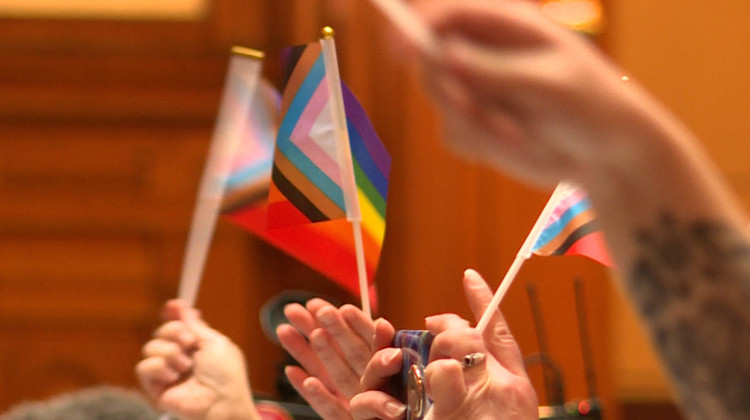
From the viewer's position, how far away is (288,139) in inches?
31.8

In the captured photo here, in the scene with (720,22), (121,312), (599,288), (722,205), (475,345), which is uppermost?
(720,22)

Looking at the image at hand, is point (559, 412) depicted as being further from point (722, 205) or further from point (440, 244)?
point (440, 244)

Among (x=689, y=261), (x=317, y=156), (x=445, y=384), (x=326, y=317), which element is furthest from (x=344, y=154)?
(x=689, y=261)

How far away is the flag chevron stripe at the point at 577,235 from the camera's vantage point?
0.69m

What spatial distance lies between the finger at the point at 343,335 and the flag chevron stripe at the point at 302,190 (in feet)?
0.26

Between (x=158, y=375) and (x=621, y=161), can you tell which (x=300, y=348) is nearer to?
(x=158, y=375)

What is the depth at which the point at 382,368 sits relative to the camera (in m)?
0.70

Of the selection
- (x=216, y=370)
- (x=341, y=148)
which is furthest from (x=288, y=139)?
(x=216, y=370)

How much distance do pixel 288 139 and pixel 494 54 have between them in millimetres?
486

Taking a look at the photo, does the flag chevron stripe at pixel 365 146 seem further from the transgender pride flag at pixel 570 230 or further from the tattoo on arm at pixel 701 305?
the tattoo on arm at pixel 701 305

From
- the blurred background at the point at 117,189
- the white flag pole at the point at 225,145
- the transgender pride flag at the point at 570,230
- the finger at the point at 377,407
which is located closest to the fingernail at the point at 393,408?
the finger at the point at 377,407

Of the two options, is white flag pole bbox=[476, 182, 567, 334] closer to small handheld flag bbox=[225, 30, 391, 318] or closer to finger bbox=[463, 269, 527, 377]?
finger bbox=[463, 269, 527, 377]

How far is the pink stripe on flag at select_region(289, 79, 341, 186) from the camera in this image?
2.61ft

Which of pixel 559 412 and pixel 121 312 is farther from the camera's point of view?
pixel 121 312
